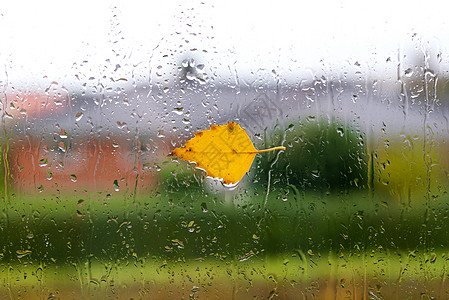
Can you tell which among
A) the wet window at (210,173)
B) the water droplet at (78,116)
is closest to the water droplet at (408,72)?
the wet window at (210,173)

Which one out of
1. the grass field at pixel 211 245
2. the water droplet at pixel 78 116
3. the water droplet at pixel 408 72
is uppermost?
the water droplet at pixel 408 72

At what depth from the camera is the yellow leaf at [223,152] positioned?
3.80 ft

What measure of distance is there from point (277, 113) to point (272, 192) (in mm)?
248

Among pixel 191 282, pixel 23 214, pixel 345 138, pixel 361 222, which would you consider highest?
pixel 345 138

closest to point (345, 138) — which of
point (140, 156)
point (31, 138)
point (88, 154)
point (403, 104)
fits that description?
point (403, 104)

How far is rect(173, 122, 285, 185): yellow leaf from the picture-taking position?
1158 millimetres

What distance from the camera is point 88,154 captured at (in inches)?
45.4

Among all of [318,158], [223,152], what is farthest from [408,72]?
[223,152]

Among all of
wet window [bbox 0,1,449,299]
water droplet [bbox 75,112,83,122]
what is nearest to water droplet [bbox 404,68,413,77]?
wet window [bbox 0,1,449,299]

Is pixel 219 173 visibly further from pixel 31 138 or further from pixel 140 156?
pixel 31 138

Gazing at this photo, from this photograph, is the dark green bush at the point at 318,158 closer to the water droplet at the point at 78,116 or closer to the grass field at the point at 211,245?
the grass field at the point at 211,245

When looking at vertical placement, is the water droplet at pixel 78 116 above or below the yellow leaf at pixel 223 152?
above

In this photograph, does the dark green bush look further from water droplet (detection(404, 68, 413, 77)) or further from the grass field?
water droplet (detection(404, 68, 413, 77))

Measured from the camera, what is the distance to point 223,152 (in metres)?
1.16
